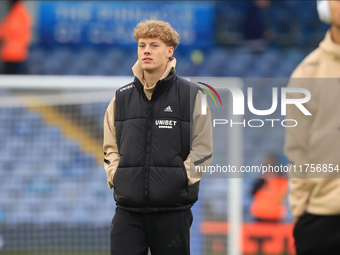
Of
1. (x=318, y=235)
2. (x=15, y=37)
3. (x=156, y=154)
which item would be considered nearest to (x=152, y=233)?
(x=156, y=154)

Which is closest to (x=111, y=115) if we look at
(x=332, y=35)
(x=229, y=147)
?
(x=332, y=35)

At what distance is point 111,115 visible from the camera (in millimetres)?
2271

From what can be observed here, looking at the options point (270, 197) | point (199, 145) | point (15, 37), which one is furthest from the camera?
point (15, 37)

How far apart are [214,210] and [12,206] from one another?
192 centimetres

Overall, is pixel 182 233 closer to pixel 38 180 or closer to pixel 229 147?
pixel 229 147

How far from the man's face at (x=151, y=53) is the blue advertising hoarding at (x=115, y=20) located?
16.4 ft

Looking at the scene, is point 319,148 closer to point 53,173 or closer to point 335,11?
point 335,11

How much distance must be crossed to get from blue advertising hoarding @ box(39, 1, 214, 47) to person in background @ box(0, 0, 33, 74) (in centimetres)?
27

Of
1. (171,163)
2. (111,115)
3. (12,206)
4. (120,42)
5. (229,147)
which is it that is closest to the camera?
(171,163)

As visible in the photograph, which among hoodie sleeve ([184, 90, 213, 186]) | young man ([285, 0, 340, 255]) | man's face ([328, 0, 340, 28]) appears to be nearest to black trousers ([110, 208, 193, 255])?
hoodie sleeve ([184, 90, 213, 186])

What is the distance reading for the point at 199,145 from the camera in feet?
7.08

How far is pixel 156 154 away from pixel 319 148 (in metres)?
0.77

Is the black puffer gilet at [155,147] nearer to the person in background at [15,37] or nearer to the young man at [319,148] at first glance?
the young man at [319,148]

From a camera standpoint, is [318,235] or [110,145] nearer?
[318,235]
